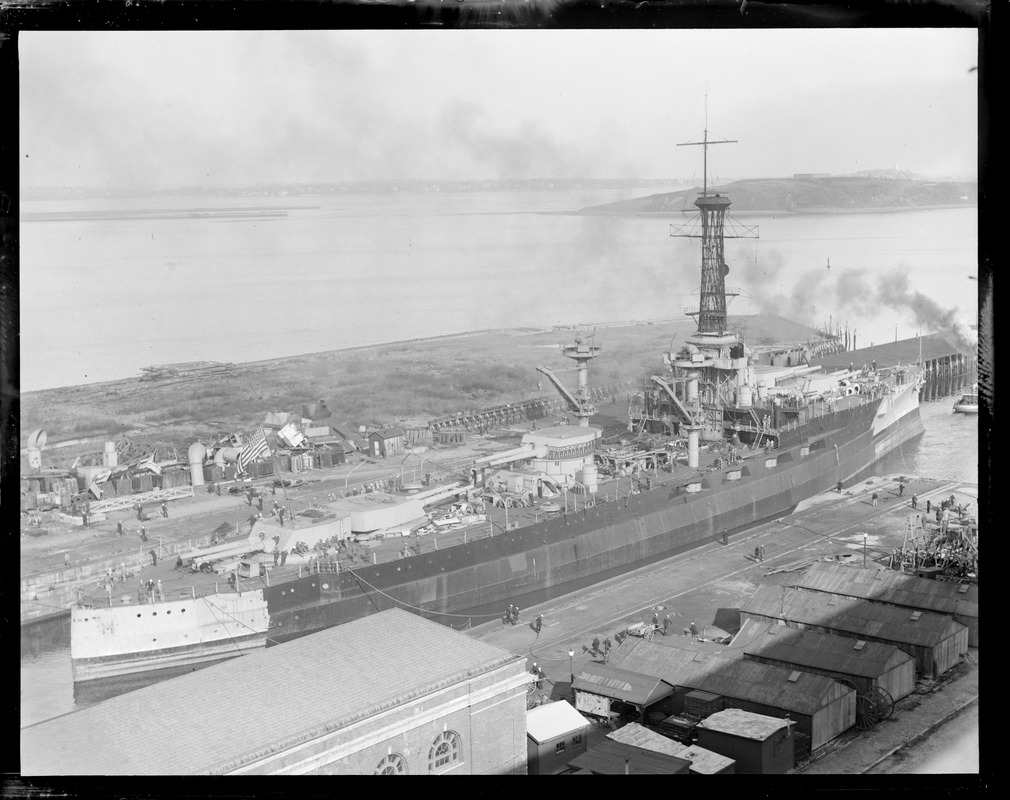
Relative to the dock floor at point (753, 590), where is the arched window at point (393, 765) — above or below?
above

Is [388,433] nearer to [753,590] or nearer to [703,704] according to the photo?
[753,590]

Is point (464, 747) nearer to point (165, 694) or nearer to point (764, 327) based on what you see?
point (165, 694)

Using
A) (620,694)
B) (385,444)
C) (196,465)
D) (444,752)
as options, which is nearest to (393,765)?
(444,752)

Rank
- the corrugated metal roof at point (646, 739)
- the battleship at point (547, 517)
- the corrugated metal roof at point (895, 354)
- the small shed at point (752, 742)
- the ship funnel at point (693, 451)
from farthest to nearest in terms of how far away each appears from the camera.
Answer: the corrugated metal roof at point (895, 354) → the ship funnel at point (693, 451) → the battleship at point (547, 517) → the small shed at point (752, 742) → the corrugated metal roof at point (646, 739)

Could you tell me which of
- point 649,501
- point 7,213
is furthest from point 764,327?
point 7,213

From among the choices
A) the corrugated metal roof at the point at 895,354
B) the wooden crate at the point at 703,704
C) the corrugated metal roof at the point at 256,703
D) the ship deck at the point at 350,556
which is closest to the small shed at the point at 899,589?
the wooden crate at the point at 703,704

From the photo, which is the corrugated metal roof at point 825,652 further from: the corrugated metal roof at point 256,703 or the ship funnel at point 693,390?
the ship funnel at point 693,390

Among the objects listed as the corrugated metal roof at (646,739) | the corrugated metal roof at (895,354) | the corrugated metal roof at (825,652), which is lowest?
the corrugated metal roof at (646,739)
